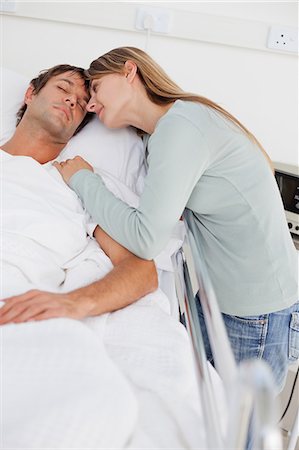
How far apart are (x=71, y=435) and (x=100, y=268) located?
0.71m

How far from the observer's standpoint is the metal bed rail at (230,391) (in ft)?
1.91

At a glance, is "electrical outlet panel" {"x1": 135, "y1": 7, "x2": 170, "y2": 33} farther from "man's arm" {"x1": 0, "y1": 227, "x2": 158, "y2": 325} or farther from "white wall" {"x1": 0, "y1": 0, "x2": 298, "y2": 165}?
"man's arm" {"x1": 0, "y1": 227, "x2": 158, "y2": 325}

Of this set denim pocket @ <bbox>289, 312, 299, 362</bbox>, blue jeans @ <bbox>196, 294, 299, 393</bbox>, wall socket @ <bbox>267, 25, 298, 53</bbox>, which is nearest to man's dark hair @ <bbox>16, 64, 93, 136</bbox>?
wall socket @ <bbox>267, 25, 298, 53</bbox>

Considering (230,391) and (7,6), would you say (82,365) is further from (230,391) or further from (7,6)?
(7,6)

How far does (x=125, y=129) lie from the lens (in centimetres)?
191

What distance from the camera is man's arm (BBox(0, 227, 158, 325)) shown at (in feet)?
3.81

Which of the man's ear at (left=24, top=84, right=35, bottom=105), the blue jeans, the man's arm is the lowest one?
the blue jeans

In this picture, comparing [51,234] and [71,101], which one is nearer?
[51,234]

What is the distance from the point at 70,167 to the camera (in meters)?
1.68

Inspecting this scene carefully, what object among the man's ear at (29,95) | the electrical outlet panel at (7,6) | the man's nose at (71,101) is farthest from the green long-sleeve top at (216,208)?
the electrical outlet panel at (7,6)

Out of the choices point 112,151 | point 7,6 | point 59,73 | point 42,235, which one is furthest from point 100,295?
point 7,6

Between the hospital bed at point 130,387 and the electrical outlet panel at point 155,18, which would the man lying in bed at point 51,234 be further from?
the electrical outlet panel at point 155,18

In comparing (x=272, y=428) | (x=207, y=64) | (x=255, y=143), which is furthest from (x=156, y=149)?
(x=207, y=64)

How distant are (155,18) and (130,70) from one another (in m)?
0.72
